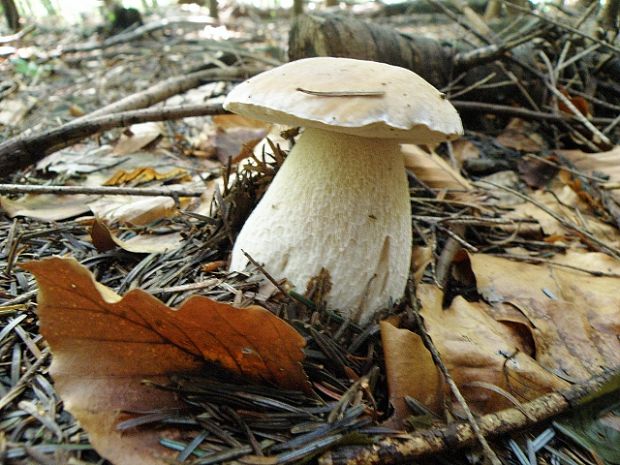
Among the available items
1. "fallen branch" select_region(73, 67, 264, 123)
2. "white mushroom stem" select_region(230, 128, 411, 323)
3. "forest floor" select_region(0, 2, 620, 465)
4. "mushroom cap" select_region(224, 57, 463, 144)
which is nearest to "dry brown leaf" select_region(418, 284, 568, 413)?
"forest floor" select_region(0, 2, 620, 465)

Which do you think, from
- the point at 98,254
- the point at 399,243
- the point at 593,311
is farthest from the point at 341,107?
the point at 593,311

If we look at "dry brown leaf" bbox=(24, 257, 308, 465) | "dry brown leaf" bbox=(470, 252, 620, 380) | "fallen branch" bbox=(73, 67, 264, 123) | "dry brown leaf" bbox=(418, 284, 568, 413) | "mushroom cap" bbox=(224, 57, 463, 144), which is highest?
"mushroom cap" bbox=(224, 57, 463, 144)

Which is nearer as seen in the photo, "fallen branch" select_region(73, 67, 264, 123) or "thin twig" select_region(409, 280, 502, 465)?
"thin twig" select_region(409, 280, 502, 465)

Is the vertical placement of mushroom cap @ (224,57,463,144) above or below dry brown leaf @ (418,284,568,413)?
above

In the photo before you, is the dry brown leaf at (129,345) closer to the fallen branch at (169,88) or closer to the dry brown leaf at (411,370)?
the dry brown leaf at (411,370)

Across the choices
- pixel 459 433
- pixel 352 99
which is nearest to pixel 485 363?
pixel 459 433

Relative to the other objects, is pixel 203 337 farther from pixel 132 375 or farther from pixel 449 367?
pixel 449 367

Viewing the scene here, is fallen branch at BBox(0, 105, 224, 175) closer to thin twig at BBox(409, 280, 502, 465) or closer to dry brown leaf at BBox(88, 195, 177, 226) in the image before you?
dry brown leaf at BBox(88, 195, 177, 226)

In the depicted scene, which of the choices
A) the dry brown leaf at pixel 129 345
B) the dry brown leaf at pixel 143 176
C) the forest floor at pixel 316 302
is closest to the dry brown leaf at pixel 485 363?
the forest floor at pixel 316 302
